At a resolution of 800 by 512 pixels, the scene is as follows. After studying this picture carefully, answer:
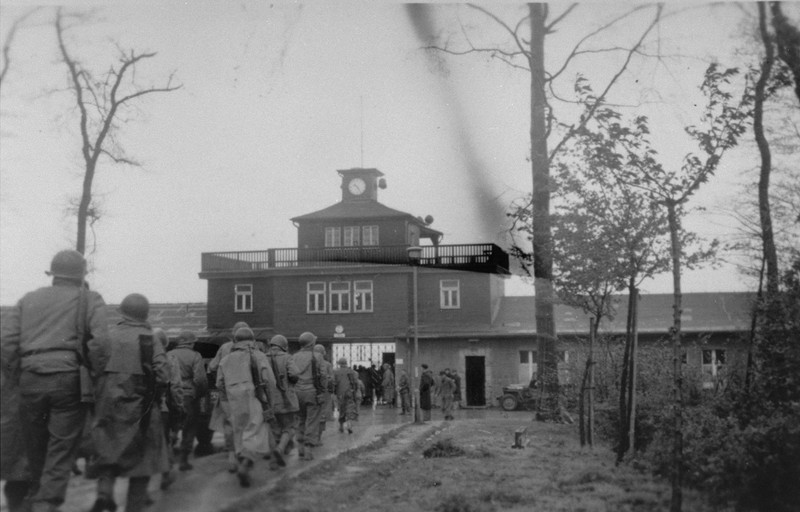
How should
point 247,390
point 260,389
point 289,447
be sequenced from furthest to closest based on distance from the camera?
point 289,447 → point 260,389 → point 247,390

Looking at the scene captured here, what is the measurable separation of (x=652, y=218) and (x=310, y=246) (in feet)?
9.53

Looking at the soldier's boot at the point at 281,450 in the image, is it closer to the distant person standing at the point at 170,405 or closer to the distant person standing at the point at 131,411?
the distant person standing at the point at 170,405

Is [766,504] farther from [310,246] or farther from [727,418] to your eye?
[310,246]

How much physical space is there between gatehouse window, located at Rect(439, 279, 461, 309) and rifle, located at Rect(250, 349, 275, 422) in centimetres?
154

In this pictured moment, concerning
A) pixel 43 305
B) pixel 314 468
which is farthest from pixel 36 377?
pixel 314 468

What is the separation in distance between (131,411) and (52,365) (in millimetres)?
522

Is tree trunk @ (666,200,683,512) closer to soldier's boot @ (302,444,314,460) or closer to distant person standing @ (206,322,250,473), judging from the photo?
soldier's boot @ (302,444,314,460)

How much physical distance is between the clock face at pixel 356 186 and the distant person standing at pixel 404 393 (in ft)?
4.12

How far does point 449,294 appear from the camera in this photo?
4840mm

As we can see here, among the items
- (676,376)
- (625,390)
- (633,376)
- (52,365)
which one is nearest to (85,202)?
(52,365)

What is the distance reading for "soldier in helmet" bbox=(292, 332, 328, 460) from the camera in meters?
6.36

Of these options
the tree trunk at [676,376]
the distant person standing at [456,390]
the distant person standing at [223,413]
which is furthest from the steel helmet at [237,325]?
the tree trunk at [676,376]

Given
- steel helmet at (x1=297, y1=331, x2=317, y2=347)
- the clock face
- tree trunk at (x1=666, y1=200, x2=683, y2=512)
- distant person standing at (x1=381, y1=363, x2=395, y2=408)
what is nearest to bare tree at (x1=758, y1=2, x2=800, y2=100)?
tree trunk at (x1=666, y1=200, x2=683, y2=512)

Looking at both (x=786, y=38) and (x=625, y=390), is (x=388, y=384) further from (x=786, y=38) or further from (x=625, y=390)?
(x=786, y=38)
